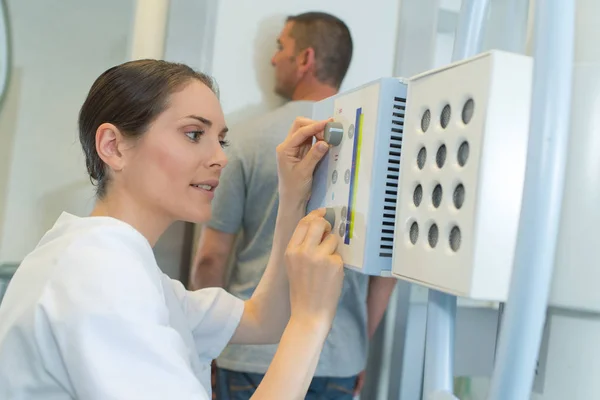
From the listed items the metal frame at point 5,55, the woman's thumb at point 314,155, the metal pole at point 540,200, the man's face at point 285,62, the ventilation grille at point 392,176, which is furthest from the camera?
the man's face at point 285,62

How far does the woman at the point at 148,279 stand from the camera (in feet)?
1.87

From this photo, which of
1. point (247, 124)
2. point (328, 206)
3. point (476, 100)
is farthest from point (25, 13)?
point (476, 100)

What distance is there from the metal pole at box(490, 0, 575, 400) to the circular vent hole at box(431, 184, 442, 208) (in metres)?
0.14

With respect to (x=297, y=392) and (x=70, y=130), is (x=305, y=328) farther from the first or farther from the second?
(x=70, y=130)

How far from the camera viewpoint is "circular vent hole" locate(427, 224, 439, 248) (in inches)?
21.7

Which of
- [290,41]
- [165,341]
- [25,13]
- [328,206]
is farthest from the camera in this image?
[290,41]

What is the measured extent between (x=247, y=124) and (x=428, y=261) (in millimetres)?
801

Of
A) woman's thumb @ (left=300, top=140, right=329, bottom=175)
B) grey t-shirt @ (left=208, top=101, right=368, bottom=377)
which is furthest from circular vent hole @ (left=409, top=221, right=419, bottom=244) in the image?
grey t-shirt @ (left=208, top=101, right=368, bottom=377)

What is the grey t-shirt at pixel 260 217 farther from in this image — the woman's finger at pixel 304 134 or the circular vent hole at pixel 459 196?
the circular vent hole at pixel 459 196

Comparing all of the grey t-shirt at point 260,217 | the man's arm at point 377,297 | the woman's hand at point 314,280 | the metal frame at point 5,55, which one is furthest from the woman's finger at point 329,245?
the metal frame at point 5,55

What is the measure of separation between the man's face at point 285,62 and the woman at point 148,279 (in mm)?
453

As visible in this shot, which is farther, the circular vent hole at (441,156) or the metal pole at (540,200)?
the circular vent hole at (441,156)

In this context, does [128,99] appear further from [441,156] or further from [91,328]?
[441,156]

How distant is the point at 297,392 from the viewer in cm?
66
